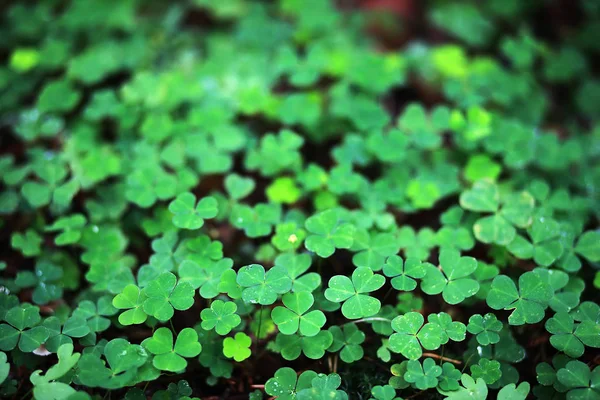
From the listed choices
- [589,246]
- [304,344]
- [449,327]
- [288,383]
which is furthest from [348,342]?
[589,246]

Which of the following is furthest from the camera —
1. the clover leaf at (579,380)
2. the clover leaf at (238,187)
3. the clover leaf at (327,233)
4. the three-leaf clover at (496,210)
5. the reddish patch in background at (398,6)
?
the reddish patch in background at (398,6)

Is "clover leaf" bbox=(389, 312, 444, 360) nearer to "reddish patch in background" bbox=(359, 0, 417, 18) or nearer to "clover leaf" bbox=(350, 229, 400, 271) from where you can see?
"clover leaf" bbox=(350, 229, 400, 271)

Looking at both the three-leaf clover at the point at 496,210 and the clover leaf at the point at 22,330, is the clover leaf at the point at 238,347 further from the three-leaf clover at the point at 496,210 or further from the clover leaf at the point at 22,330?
the three-leaf clover at the point at 496,210

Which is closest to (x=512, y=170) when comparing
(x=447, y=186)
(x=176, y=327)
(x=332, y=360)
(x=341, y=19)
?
(x=447, y=186)

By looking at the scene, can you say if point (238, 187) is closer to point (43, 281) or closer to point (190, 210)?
point (190, 210)

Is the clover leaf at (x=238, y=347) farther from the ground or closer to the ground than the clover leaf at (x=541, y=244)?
closer to the ground

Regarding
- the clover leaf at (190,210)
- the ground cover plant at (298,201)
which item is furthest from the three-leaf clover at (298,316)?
the clover leaf at (190,210)

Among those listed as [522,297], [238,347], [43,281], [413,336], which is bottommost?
[43,281]
